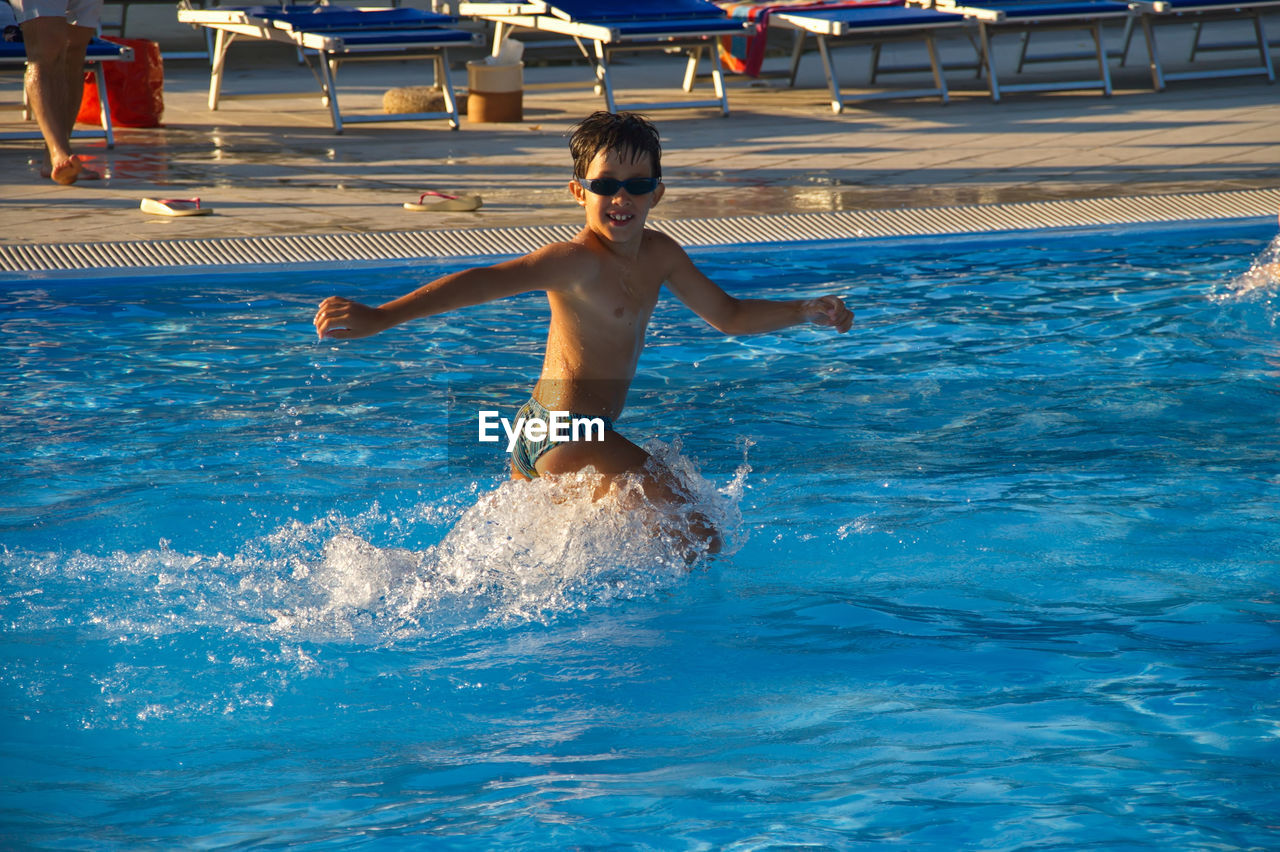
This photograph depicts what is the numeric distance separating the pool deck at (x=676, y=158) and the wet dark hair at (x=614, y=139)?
3.80 m

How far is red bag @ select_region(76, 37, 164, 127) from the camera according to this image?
32.8 feet

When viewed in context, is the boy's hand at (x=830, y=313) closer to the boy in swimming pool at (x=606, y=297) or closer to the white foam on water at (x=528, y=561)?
the boy in swimming pool at (x=606, y=297)

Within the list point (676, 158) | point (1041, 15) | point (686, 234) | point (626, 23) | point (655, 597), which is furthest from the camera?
point (1041, 15)

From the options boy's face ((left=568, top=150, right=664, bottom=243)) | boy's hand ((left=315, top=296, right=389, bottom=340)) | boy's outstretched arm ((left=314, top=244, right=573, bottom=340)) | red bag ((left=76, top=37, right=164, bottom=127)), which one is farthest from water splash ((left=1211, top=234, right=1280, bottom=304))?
red bag ((left=76, top=37, right=164, bottom=127))

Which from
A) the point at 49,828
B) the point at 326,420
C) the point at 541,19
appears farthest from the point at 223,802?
the point at 541,19

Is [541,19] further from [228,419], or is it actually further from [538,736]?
[538,736]

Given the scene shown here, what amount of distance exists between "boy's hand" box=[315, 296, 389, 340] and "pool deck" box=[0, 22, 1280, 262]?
415 cm

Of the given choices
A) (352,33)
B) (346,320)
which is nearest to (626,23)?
(352,33)

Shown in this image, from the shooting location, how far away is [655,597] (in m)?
3.61

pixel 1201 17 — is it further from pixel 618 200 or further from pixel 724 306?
pixel 618 200

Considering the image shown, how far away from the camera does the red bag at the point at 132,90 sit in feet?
32.8

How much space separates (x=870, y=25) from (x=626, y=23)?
185 centimetres

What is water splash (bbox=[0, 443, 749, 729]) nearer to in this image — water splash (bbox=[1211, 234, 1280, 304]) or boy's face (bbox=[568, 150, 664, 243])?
boy's face (bbox=[568, 150, 664, 243])

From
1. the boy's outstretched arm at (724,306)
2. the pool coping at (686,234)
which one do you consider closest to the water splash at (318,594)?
the boy's outstretched arm at (724,306)
